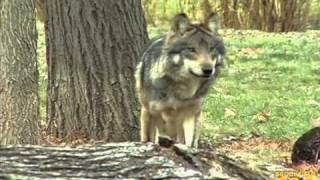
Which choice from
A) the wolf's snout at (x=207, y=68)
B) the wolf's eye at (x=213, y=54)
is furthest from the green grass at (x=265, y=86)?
the wolf's snout at (x=207, y=68)

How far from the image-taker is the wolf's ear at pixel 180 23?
700 cm

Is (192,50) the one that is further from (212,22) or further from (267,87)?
(267,87)

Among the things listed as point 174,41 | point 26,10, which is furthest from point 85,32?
point 174,41

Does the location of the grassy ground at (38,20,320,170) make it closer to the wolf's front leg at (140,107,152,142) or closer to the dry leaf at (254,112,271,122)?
the dry leaf at (254,112,271,122)

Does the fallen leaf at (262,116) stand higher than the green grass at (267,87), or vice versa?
the green grass at (267,87)

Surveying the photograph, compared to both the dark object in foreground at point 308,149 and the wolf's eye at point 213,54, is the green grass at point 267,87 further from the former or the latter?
the wolf's eye at point 213,54

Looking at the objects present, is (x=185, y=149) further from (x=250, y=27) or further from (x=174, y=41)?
(x=250, y=27)

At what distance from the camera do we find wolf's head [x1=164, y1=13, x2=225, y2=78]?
6.89 metres

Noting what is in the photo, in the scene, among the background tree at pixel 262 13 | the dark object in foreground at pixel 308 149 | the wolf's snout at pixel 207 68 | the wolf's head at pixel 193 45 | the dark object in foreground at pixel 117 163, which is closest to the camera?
the dark object in foreground at pixel 117 163

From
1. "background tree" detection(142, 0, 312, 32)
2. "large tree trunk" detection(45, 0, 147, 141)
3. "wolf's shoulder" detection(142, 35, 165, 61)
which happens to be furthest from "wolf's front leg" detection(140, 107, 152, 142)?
"background tree" detection(142, 0, 312, 32)

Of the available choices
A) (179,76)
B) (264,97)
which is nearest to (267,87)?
(264,97)

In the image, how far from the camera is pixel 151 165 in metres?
4.37

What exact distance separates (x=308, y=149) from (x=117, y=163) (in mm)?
4941

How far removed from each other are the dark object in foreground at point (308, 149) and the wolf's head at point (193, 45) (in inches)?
89.1
